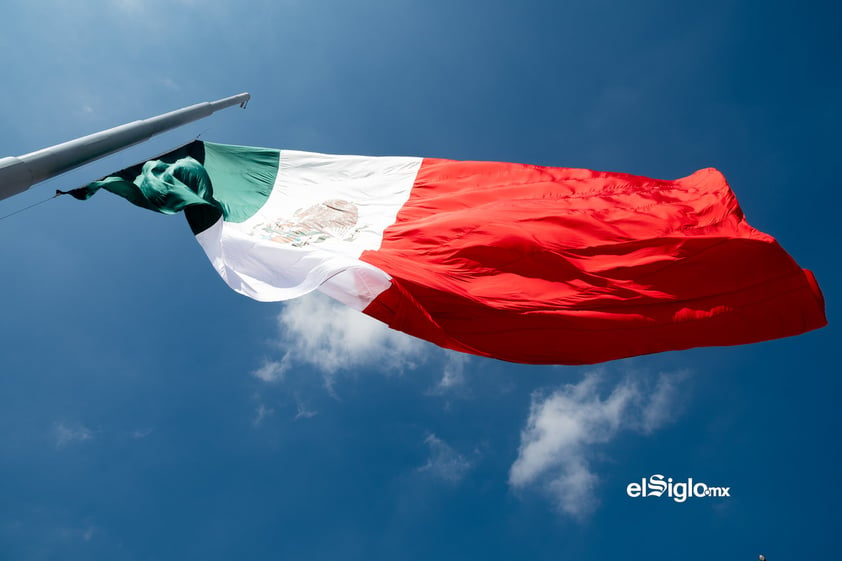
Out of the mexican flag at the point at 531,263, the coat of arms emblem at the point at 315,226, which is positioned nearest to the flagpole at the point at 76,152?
the mexican flag at the point at 531,263

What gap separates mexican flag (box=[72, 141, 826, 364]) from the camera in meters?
8.22

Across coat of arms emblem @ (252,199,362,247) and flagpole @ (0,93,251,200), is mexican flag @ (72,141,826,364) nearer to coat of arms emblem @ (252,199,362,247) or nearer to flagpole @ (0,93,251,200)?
coat of arms emblem @ (252,199,362,247)

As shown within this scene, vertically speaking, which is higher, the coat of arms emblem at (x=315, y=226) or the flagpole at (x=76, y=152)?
the coat of arms emblem at (x=315, y=226)

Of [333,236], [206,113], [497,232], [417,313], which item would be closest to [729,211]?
[497,232]

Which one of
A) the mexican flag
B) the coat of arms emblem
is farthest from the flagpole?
the coat of arms emblem

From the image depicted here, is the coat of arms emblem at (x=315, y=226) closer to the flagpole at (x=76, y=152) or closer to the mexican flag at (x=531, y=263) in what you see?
the mexican flag at (x=531, y=263)

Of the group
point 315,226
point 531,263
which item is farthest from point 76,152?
point 531,263

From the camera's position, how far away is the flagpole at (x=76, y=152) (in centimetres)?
538

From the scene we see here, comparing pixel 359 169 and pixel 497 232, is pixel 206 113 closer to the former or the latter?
pixel 359 169

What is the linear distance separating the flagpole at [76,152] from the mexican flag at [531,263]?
0.87m

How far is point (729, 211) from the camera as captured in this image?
30.8 ft

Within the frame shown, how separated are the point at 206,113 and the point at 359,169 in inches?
133

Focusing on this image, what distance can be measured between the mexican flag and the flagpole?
87 centimetres

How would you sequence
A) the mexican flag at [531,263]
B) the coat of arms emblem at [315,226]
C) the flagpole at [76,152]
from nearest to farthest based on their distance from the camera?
the flagpole at [76,152] → the mexican flag at [531,263] → the coat of arms emblem at [315,226]
